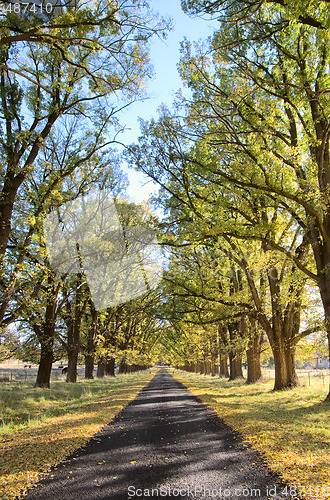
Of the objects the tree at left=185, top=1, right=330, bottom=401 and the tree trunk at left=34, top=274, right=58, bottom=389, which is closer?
the tree at left=185, top=1, right=330, bottom=401

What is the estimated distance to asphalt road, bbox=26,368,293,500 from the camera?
403cm

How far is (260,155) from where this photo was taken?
33.8ft

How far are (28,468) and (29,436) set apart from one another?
96.0 inches

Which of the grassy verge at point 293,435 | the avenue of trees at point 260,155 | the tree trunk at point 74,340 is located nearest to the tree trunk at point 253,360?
the avenue of trees at point 260,155

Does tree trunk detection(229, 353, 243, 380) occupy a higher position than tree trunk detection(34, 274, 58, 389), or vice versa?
tree trunk detection(34, 274, 58, 389)

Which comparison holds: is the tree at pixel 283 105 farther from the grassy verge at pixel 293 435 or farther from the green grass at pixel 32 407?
the green grass at pixel 32 407

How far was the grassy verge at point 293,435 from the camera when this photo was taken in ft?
14.1

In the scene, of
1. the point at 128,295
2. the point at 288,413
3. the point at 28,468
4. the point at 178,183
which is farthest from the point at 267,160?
the point at 128,295

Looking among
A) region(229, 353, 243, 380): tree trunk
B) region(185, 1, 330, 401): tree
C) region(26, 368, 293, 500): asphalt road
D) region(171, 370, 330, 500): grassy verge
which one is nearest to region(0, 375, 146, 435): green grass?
region(26, 368, 293, 500): asphalt road

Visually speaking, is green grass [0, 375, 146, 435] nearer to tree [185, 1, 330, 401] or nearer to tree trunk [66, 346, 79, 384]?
tree trunk [66, 346, 79, 384]

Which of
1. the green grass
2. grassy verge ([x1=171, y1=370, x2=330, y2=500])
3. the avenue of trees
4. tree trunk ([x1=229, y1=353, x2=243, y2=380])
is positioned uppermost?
the avenue of trees

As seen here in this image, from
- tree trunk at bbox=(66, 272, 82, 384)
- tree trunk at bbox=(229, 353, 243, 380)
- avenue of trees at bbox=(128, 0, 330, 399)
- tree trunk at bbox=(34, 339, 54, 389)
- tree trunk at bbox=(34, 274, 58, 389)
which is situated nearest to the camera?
avenue of trees at bbox=(128, 0, 330, 399)

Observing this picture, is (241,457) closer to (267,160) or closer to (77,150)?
(267,160)

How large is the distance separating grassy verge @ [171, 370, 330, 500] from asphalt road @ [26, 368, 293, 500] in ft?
0.95
